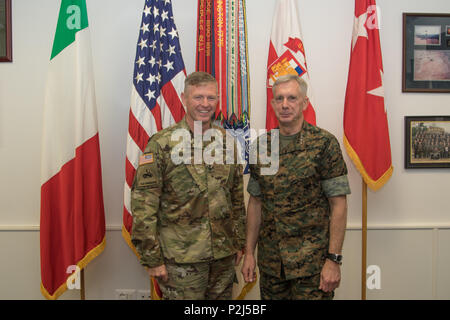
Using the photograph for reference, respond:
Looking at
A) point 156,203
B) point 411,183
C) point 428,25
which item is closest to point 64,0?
point 156,203

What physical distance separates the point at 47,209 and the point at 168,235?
3.16ft

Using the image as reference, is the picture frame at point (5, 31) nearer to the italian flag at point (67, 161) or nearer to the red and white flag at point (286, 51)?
the italian flag at point (67, 161)

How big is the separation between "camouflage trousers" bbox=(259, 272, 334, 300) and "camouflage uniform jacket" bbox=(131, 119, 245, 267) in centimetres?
23

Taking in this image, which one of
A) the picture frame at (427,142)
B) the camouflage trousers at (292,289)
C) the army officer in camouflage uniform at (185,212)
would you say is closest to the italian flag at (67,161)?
the army officer in camouflage uniform at (185,212)

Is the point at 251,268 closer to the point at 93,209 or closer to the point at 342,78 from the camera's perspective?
the point at 93,209

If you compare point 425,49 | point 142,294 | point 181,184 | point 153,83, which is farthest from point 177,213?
point 425,49

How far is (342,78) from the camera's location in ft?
7.11

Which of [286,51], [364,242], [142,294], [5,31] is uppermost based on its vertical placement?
[5,31]

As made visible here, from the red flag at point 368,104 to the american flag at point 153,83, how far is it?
1.14 meters

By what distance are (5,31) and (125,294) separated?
2095mm

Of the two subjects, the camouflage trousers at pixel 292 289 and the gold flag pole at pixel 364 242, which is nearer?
the camouflage trousers at pixel 292 289

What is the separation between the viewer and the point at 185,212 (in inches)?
53.3

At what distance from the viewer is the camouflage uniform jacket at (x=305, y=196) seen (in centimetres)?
129

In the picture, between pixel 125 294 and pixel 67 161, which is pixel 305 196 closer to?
pixel 67 161
